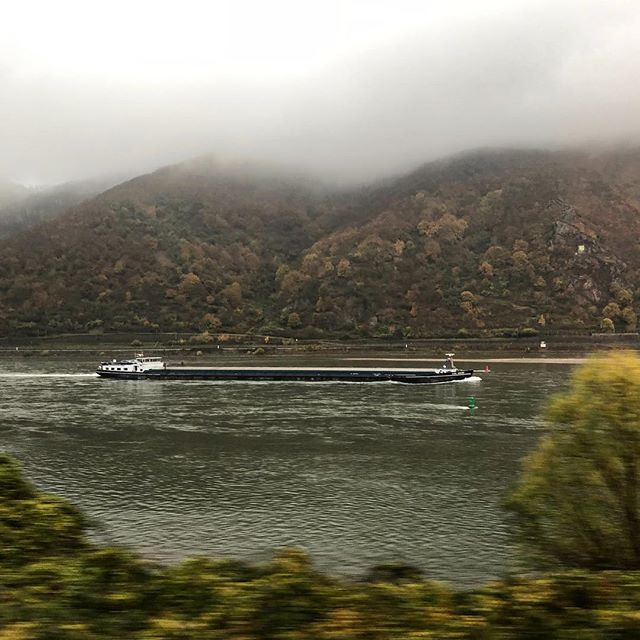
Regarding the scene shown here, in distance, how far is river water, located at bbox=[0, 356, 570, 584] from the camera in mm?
20047

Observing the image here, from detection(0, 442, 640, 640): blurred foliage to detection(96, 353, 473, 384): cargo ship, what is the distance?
72.3 metres

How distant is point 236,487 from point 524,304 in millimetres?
133431

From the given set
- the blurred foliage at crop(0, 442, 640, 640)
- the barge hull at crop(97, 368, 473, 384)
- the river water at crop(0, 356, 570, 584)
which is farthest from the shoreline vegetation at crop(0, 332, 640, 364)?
the blurred foliage at crop(0, 442, 640, 640)

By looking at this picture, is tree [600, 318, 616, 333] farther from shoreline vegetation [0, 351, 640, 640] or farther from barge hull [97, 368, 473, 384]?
shoreline vegetation [0, 351, 640, 640]

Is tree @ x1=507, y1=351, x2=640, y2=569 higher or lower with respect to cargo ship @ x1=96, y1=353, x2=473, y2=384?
higher

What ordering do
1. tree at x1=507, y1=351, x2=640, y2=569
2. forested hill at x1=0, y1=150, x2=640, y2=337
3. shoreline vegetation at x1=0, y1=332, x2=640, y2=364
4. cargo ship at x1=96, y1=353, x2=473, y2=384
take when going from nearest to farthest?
1. tree at x1=507, y1=351, x2=640, y2=569
2. cargo ship at x1=96, y1=353, x2=473, y2=384
3. shoreline vegetation at x1=0, y1=332, x2=640, y2=364
4. forested hill at x1=0, y1=150, x2=640, y2=337

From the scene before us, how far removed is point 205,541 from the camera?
2020 cm

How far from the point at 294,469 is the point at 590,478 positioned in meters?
21.3

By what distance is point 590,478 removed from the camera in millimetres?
11141

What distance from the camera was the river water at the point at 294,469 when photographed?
20.0 m

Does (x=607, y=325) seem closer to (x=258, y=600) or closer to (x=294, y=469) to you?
(x=294, y=469)

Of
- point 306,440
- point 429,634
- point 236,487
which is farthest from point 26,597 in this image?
point 306,440

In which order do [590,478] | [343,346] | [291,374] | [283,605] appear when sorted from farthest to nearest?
[343,346]
[291,374]
[590,478]
[283,605]

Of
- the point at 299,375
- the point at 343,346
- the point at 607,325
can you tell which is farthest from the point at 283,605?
the point at 607,325
